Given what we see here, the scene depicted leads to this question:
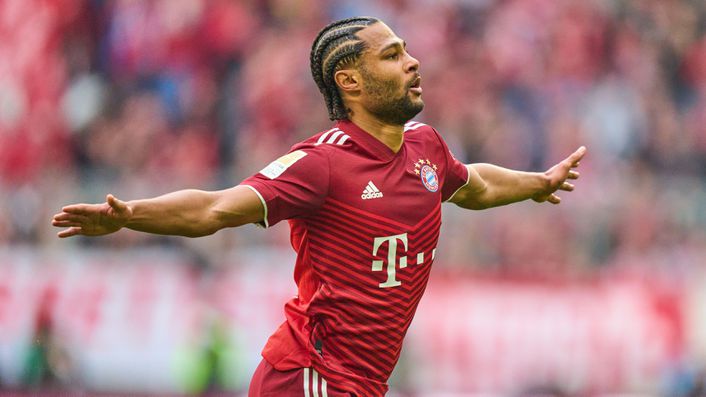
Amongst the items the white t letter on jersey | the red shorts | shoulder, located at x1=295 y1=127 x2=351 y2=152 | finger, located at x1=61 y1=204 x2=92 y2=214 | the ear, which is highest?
the ear

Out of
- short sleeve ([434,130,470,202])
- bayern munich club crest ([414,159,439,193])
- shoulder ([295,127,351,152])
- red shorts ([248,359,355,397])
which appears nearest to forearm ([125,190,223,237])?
shoulder ([295,127,351,152])

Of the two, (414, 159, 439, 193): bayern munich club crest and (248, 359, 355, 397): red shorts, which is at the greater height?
(414, 159, 439, 193): bayern munich club crest

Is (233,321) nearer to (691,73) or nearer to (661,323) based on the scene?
(661,323)

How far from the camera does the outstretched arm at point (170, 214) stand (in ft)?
17.1

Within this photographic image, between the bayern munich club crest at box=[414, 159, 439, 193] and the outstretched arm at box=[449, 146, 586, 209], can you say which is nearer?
the bayern munich club crest at box=[414, 159, 439, 193]

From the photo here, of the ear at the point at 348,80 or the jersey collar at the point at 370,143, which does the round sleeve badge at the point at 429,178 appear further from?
the ear at the point at 348,80

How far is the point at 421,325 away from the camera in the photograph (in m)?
12.1

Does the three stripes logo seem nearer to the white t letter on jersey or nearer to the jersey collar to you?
the jersey collar

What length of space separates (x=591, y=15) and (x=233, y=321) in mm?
6529

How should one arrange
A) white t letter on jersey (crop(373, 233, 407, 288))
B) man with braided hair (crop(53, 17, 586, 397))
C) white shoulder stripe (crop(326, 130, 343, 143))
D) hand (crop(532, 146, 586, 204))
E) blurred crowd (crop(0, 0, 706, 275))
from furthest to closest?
blurred crowd (crop(0, 0, 706, 275)) → hand (crop(532, 146, 586, 204)) → white shoulder stripe (crop(326, 130, 343, 143)) → white t letter on jersey (crop(373, 233, 407, 288)) → man with braided hair (crop(53, 17, 586, 397))

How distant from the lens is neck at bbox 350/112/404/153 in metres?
6.16

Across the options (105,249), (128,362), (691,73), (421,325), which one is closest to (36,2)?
(105,249)

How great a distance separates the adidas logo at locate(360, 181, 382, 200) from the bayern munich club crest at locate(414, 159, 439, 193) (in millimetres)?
291

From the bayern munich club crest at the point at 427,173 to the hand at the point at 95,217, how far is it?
5.09 ft
